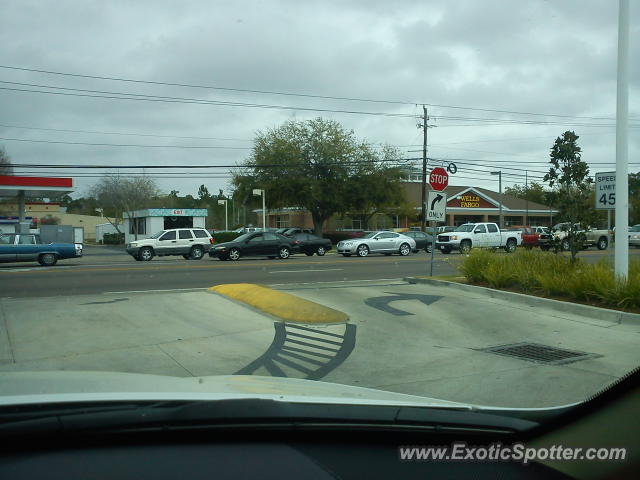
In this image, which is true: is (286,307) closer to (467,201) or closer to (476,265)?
(476,265)

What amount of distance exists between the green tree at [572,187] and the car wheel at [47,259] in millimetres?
21837

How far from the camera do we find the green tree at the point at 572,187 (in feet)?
43.6

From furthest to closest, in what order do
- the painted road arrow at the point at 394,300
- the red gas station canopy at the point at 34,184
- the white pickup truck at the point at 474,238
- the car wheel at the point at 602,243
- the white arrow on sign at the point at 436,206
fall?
the car wheel at the point at 602,243 < the red gas station canopy at the point at 34,184 < the white pickup truck at the point at 474,238 < the white arrow on sign at the point at 436,206 < the painted road arrow at the point at 394,300

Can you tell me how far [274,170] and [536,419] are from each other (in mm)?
44279

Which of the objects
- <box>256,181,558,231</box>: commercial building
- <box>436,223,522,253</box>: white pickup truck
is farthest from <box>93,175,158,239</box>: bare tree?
<box>436,223,522,253</box>: white pickup truck

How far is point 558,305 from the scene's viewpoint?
11258 millimetres

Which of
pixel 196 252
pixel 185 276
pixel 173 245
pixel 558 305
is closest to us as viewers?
pixel 558 305

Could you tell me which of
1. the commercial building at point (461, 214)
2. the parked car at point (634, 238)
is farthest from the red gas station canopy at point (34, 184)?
the parked car at point (634, 238)

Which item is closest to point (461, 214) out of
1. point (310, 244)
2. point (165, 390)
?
point (310, 244)

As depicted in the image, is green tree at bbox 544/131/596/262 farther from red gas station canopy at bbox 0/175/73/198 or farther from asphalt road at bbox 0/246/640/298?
red gas station canopy at bbox 0/175/73/198

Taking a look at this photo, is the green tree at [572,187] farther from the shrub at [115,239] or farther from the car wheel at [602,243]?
the shrub at [115,239]

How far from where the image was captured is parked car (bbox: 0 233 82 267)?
2561 centimetres

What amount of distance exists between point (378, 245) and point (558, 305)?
2152 centimetres

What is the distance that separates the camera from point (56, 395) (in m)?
2.53
